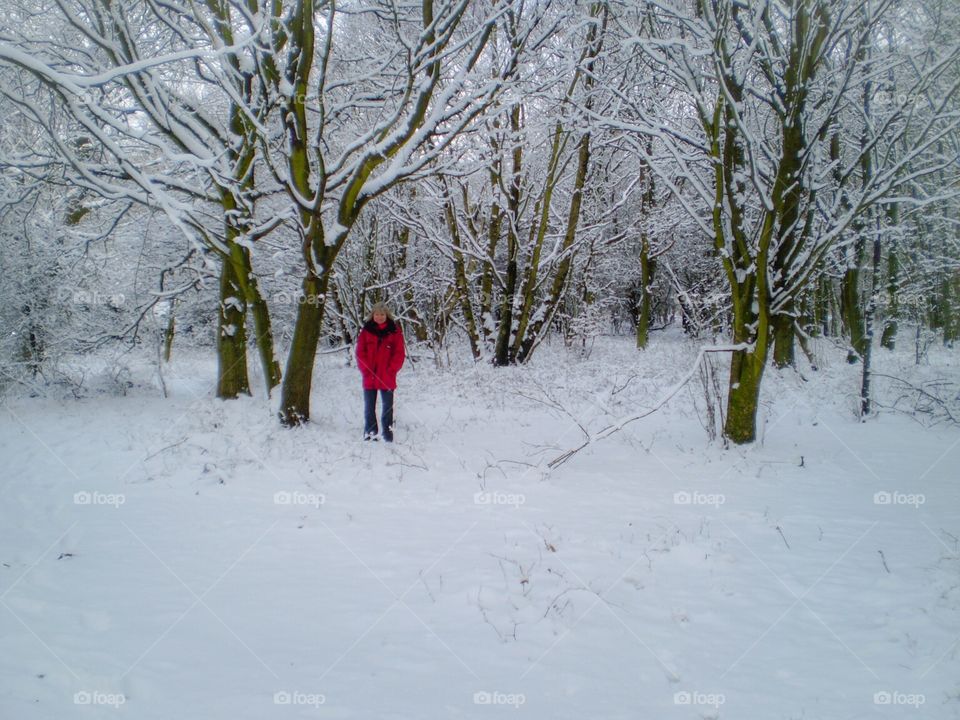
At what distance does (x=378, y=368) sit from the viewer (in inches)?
297

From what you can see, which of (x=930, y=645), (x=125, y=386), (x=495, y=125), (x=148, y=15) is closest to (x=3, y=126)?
(x=148, y=15)

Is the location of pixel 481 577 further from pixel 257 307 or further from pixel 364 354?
pixel 257 307

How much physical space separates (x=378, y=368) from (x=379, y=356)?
17 centimetres

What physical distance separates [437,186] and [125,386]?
29.8 ft

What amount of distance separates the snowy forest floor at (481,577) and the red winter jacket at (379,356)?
36.1 inches

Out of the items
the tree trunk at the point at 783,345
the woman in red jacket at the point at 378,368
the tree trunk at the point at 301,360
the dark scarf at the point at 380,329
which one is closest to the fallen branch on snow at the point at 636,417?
the woman in red jacket at the point at 378,368

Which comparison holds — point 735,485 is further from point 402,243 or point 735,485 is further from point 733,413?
point 402,243

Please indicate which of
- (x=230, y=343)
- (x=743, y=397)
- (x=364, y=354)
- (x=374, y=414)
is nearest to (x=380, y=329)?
(x=364, y=354)

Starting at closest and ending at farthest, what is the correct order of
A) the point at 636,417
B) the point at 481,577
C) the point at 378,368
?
1. the point at 481,577
2. the point at 636,417
3. the point at 378,368

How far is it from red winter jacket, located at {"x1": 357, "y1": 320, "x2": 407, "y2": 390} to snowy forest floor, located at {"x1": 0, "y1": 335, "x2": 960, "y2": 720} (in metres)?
0.92

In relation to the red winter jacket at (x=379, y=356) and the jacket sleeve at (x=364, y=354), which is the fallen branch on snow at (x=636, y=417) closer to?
the red winter jacket at (x=379, y=356)

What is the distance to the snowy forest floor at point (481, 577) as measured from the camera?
263cm

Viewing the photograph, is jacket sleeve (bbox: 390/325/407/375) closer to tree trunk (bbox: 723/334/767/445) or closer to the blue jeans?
the blue jeans

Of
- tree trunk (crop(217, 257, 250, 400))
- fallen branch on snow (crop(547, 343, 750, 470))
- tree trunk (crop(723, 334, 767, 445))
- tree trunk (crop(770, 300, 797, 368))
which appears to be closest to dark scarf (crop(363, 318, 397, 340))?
fallen branch on snow (crop(547, 343, 750, 470))
